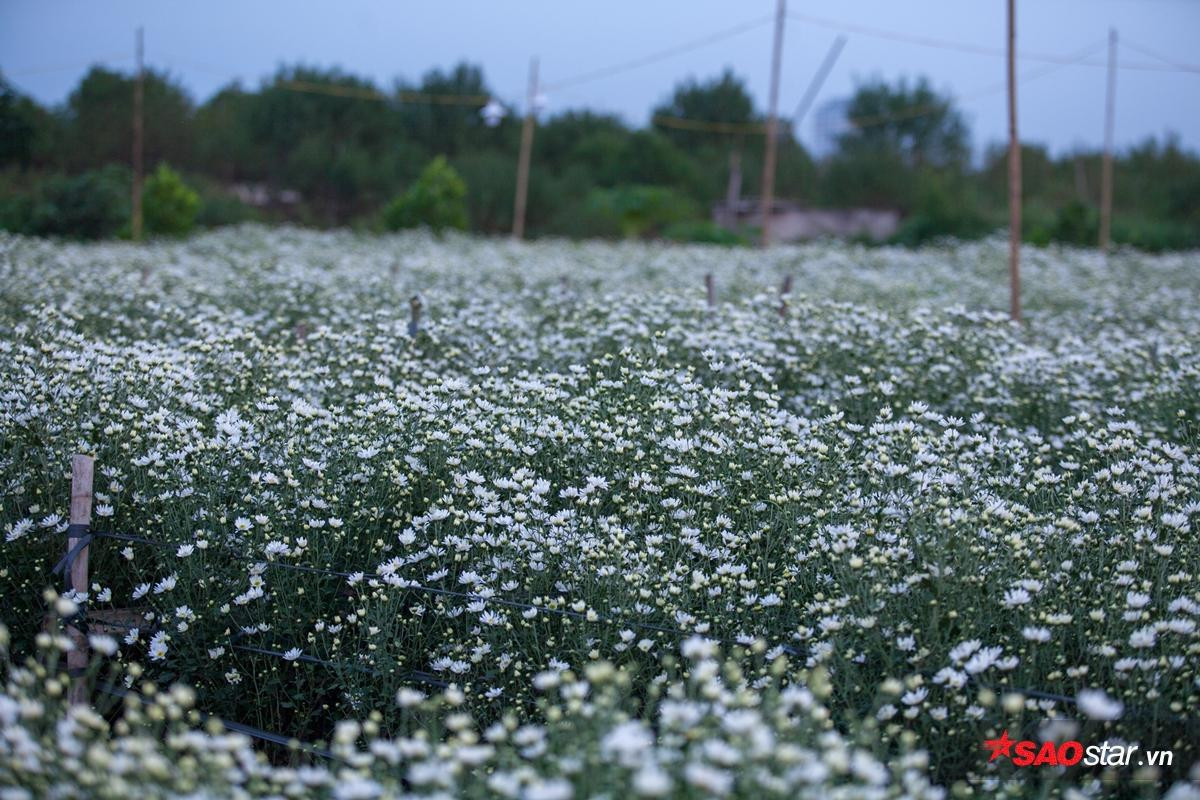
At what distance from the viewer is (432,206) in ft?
90.1

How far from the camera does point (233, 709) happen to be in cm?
442

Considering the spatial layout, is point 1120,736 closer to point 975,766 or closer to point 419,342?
point 975,766

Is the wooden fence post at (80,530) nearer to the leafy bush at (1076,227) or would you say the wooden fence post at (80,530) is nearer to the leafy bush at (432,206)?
the leafy bush at (432,206)

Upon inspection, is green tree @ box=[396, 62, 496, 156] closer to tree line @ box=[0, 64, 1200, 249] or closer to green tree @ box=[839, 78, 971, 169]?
tree line @ box=[0, 64, 1200, 249]

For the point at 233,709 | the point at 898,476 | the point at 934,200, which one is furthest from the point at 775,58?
the point at 233,709

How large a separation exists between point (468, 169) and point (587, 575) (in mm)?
32914

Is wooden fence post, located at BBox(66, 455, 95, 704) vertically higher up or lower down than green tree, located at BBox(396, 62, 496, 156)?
lower down

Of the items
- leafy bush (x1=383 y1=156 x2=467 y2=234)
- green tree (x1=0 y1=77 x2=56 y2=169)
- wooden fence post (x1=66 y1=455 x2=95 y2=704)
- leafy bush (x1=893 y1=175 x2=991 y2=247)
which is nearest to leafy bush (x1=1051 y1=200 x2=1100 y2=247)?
leafy bush (x1=893 y1=175 x2=991 y2=247)

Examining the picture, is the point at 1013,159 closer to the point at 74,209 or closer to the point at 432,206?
the point at 432,206

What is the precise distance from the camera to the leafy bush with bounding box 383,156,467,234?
1081 inches

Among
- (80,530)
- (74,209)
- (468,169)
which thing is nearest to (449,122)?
(468,169)

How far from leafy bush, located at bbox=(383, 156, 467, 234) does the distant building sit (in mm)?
13674

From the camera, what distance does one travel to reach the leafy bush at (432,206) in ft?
90.1

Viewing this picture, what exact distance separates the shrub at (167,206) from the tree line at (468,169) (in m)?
0.06
